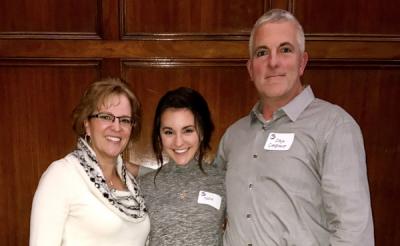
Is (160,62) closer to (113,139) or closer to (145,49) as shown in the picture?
(145,49)

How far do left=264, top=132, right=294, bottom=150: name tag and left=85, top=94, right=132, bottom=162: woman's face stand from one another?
626 mm

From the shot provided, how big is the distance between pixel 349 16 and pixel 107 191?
1640 mm

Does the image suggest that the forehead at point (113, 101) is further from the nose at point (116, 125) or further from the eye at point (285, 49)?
the eye at point (285, 49)

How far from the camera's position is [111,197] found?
5.35ft

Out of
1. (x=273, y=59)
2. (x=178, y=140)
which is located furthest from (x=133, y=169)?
(x=273, y=59)

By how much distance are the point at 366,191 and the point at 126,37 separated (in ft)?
4.85

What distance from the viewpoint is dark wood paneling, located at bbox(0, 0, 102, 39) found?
2170 mm

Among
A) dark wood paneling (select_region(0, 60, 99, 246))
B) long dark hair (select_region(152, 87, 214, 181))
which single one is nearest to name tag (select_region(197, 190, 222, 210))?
long dark hair (select_region(152, 87, 214, 181))

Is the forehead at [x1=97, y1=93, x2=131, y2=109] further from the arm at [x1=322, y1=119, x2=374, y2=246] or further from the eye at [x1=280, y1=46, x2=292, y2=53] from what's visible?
the arm at [x1=322, y1=119, x2=374, y2=246]

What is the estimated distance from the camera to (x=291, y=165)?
155cm

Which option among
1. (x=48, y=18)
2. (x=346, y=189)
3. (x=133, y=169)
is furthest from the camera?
(x=48, y=18)

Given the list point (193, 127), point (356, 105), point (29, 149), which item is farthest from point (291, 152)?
point (29, 149)

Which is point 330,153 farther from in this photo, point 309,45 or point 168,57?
point 168,57

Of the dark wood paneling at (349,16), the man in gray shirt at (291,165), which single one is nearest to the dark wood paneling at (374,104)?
the dark wood paneling at (349,16)
